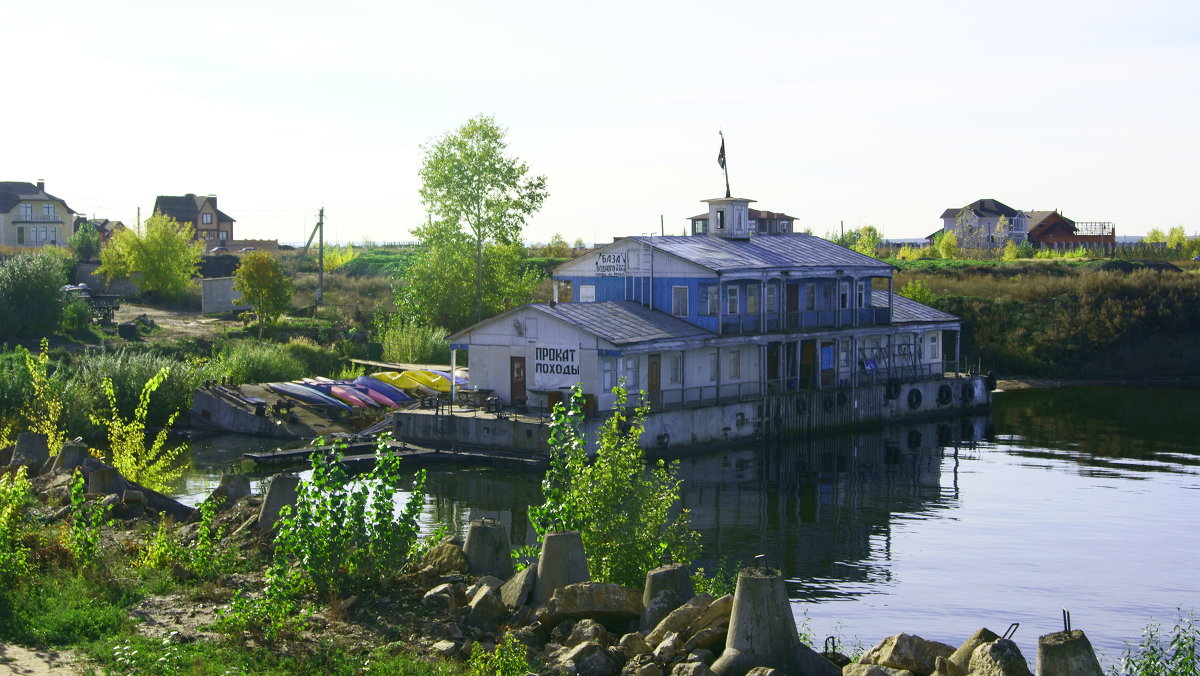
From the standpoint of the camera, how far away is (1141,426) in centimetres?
4834

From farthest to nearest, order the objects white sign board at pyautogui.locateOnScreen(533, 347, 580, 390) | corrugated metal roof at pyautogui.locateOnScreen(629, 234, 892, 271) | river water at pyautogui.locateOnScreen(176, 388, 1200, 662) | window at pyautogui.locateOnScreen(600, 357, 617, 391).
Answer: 1. corrugated metal roof at pyautogui.locateOnScreen(629, 234, 892, 271)
2. white sign board at pyautogui.locateOnScreen(533, 347, 580, 390)
3. window at pyautogui.locateOnScreen(600, 357, 617, 391)
4. river water at pyautogui.locateOnScreen(176, 388, 1200, 662)

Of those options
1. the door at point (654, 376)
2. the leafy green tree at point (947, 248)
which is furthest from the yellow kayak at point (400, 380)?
the leafy green tree at point (947, 248)

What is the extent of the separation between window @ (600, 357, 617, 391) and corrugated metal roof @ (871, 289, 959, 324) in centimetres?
1776

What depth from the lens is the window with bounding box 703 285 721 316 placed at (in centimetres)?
4484

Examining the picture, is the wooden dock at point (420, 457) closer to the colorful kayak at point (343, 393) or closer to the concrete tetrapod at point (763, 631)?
the colorful kayak at point (343, 393)

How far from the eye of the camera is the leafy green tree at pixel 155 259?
69.1 m

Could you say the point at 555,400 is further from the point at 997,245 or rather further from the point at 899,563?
the point at 997,245

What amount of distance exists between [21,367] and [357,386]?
487 inches

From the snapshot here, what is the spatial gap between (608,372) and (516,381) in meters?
3.49

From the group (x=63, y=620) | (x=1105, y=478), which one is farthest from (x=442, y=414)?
(x=63, y=620)

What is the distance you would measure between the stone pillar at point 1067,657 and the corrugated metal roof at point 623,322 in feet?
86.2

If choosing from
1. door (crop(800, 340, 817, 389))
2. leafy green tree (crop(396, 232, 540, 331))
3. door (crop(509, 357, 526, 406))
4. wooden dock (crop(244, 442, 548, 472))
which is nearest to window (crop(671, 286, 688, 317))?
door (crop(800, 340, 817, 389))

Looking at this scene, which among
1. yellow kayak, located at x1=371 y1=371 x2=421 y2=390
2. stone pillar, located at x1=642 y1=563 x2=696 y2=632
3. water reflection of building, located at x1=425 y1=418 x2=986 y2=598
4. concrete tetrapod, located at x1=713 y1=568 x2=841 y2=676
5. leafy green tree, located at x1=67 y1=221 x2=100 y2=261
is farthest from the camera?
leafy green tree, located at x1=67 y1=221 x2=100 y2=261

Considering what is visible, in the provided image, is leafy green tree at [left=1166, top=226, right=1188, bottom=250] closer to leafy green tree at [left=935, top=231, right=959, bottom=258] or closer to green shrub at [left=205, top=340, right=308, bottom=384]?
leafy green tree at [left=935, top=231, right=959, bottom=258]
